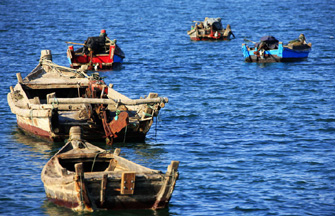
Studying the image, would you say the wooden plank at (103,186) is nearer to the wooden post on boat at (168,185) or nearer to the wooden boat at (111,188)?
the wooden boat at (111,188)

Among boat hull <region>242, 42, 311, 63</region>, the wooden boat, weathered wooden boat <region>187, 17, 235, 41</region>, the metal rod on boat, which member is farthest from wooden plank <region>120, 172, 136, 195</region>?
weathered wooden boat <region>187, 17, 235, 41</region>

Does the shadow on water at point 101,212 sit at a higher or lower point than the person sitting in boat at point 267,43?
lower

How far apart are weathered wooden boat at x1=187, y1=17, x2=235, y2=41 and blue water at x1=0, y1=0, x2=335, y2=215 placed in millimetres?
1248

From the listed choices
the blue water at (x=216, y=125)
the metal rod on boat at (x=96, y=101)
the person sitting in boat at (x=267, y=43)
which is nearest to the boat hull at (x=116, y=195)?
the blue water at (x=216, y=125)

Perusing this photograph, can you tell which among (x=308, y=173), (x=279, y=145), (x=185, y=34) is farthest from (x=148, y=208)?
(x=185, y=34)

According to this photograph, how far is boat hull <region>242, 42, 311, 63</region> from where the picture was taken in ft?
124

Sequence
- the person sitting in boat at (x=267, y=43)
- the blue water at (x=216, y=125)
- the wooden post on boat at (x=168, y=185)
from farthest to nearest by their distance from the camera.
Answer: the person sitting in boat at (x=267, y=43) → the blue water at (x=216, y=125) → the wooden post on boat at (x=168, y=185)

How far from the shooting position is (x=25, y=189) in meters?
15.1

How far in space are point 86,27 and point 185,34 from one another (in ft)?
39.5

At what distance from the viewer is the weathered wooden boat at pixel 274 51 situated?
3775cm

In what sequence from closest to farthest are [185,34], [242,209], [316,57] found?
[242,209], [316,57], [185,34]

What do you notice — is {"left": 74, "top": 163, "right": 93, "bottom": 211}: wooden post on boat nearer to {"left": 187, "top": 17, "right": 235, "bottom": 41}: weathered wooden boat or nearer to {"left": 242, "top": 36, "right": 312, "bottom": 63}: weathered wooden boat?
{"left": 242, "top": 36, "right": 312, "bottom": 63}: weathered wooden boat

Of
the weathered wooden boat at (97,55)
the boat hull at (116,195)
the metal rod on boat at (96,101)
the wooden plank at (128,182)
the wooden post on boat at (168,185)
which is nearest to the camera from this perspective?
the wooden plank at (128,182)

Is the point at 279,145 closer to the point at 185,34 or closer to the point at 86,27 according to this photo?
the point at 185,34
